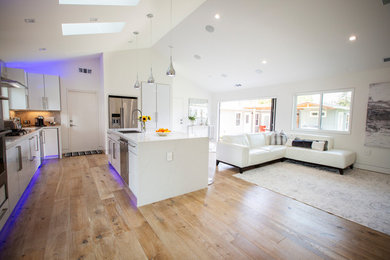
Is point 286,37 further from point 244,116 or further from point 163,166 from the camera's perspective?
point 244,116

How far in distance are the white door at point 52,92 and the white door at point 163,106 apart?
3020 mm

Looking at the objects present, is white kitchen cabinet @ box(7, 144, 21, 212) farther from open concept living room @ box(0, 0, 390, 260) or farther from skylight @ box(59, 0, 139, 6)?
skylight @ box(59, 0, 139, 6)

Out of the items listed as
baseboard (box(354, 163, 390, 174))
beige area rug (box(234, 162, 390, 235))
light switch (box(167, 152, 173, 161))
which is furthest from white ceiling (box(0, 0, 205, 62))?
baseboard (box(354, 163, 390, 174))

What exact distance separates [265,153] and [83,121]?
19.2 feet

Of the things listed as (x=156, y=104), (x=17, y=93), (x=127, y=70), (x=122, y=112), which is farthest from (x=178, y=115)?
(x=17, y=93)

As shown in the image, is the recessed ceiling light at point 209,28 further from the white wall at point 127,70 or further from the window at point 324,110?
the window at point 324,110

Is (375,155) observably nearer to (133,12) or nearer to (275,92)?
(275,92)

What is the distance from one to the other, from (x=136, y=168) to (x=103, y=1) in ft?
9.02

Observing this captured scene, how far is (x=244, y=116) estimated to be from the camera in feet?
36.8

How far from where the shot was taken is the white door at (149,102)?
6.12 meters

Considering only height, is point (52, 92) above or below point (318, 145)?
above

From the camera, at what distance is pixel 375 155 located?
14.3ft

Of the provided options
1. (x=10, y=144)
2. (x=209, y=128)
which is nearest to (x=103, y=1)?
(x=10, y=144)

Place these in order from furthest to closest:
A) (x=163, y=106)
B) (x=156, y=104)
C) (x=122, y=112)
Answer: (x=163, y=106) < (x=156, y=104) < (x=122, y=112)
